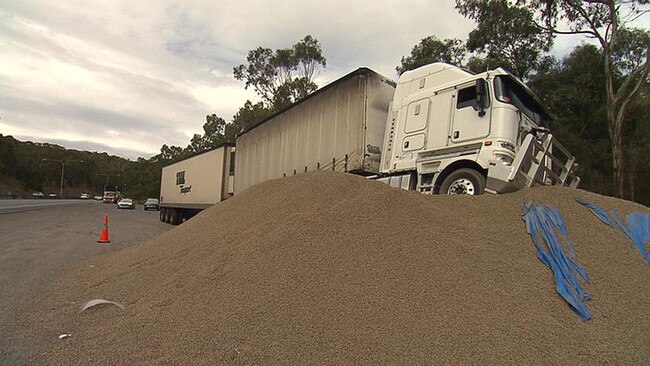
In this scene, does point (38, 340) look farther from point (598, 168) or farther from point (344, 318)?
point (598, 168)

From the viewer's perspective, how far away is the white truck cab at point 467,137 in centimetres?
664

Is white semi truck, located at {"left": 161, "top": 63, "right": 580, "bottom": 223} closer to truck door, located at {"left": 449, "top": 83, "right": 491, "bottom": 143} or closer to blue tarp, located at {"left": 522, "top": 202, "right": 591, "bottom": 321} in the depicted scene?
truck door, located at {"left": 449, "top": 83, "right": 491, "bottom": 143}

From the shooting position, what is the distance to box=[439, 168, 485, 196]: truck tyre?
679 cm

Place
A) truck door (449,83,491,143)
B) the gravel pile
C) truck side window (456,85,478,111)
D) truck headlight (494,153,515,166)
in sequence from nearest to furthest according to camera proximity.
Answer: the gravel pile, truck headlight (494,153,515,166), truck door (449,83,491,143), truck side window (456,85,478,111)

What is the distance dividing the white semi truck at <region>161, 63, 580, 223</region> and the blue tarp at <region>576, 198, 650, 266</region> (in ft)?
3.47

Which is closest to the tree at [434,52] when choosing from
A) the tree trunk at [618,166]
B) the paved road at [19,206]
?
the tree trunk at [618,166]

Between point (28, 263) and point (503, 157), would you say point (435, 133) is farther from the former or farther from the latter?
point (28, 263)

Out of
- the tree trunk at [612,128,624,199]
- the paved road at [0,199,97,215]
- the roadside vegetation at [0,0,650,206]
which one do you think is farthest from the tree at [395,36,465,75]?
the paved road at [0,199,97,215]

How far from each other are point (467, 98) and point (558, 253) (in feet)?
12.1

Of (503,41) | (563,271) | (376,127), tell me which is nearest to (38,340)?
(563,271)

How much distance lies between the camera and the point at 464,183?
7062 mm

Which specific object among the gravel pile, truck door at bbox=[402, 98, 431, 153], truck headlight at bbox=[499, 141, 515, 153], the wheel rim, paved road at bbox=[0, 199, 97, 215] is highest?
truck door at bbox=[402, 98, 431, 153]

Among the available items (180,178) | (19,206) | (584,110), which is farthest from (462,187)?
(19,206)

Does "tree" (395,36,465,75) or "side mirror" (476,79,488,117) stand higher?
"tree" (395,36,465,75)
